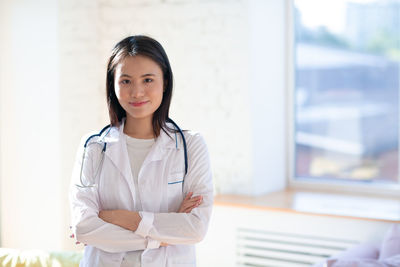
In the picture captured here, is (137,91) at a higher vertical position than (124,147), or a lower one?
higher

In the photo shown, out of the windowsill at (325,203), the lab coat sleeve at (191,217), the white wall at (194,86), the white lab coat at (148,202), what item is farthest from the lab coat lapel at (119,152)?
the white wall at (194,86)

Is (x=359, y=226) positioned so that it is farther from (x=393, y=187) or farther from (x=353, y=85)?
(x=353, y=85)

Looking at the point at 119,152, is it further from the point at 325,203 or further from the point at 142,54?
the point at 325,203

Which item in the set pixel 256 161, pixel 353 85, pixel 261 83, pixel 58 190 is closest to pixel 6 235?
pixel 58 190

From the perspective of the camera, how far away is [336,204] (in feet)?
11.4

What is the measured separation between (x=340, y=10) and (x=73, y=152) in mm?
1893

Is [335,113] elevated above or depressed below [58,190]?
above

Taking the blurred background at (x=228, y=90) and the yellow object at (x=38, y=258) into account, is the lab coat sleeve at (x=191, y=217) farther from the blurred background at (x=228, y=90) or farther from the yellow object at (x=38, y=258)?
the blurred background at (x=228, y=90)

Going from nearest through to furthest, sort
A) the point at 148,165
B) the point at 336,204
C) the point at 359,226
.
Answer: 1. the point at 148,165
2. the point at 359,226
3. the point at 336,204

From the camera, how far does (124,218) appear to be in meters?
1.90

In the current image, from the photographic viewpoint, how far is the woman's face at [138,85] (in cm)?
193

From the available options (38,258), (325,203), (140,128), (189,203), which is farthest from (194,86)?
(189,203)

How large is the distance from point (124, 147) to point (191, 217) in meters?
0.32

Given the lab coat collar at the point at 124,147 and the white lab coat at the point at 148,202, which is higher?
the lab coat collar at the point at 124,147
